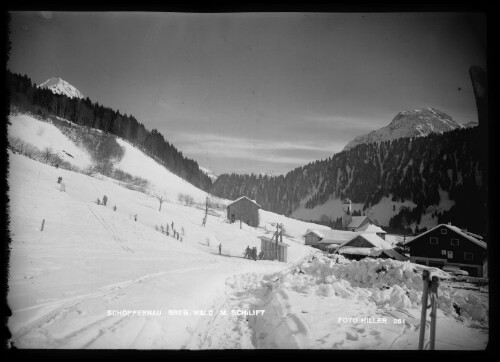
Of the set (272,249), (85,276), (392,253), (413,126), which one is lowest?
(85,276)

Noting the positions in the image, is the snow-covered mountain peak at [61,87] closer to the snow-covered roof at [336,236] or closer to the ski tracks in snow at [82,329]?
the ski tracks in snow at [82,329]

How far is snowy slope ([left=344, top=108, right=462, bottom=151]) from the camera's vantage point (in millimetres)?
4057

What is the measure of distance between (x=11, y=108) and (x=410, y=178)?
19.7 ft

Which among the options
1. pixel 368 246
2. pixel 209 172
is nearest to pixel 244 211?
pixel 209 172

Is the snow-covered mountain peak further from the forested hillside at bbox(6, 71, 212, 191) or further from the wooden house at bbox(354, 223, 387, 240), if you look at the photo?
the wooden house at bbox(354, 223, 387, 240)

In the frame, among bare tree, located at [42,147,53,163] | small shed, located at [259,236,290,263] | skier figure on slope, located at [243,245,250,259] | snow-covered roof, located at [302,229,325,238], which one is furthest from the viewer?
skier figure on slope, located at [243,245,250,259]

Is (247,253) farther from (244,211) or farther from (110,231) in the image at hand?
(110,231)

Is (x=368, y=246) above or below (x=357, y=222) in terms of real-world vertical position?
below

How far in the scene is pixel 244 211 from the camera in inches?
243

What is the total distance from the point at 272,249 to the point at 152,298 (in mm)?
4160

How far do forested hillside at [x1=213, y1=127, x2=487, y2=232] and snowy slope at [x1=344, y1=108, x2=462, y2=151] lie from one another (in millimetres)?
105

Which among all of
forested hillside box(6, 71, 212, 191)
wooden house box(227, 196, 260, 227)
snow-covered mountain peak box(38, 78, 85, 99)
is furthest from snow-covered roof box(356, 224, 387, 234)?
snow-covered mountain peak box(38, 78, 85, 99)

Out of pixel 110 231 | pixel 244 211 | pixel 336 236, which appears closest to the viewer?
pixel 110 231
